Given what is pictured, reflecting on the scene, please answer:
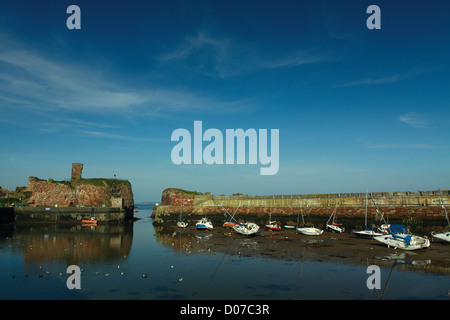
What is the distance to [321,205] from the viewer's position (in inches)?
2240

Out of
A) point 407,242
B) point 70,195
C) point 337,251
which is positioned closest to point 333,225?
point 407,242

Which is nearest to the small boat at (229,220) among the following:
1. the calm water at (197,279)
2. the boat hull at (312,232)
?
the boat hull at (312,232)

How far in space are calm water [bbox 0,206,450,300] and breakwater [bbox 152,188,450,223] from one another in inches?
1195

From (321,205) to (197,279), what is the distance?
140 feet

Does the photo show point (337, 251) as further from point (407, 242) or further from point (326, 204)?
point (326, 204)

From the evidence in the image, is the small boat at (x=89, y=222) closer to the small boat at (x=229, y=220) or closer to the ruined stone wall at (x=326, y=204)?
the ruined stone wall at (x=326, y=204)

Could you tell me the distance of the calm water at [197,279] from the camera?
16.5 m

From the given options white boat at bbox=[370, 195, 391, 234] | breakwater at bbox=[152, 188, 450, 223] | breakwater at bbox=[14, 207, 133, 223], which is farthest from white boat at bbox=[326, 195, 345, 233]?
breakwater at bbox=[14, 207, 133, 223]

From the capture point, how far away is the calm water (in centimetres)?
1650

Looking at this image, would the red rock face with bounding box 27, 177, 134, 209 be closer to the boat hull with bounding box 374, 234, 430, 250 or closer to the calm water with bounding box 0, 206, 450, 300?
the calm water with bounding box 0, 206, 450, 300

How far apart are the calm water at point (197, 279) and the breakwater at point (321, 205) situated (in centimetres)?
3035
